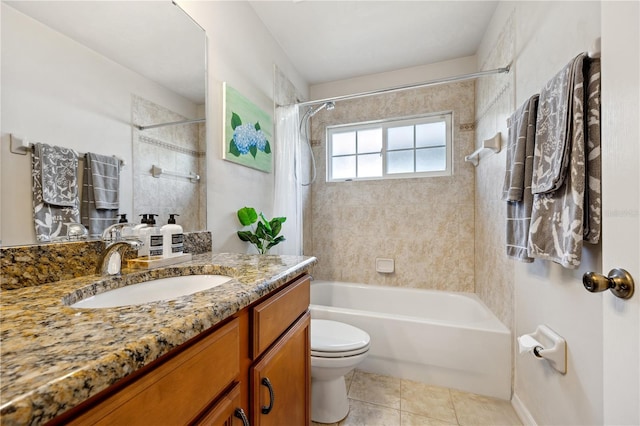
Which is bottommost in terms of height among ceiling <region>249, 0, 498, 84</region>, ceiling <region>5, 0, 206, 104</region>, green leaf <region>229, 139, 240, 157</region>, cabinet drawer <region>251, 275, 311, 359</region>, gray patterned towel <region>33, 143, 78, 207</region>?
cabinet drawer <region>251, 275, 311, 359</region>

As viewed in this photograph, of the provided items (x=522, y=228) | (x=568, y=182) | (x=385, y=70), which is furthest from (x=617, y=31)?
(x=385, y=70)

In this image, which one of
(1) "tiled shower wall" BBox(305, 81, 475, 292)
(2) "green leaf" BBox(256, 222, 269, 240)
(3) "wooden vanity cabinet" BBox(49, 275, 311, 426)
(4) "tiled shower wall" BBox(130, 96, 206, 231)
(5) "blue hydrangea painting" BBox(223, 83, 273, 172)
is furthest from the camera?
(1) "tiled shower wall" BBox(305, 81, 475, 292)

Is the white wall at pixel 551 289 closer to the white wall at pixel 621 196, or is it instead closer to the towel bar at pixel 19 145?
the white wall at pixel 621 196

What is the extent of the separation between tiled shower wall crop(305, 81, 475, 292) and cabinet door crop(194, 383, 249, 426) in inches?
80.1

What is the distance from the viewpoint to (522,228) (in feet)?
3.94

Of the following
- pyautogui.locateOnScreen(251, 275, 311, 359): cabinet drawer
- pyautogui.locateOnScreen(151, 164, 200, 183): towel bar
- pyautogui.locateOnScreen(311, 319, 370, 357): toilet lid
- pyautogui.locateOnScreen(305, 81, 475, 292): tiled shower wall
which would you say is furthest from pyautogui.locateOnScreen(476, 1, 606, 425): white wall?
pyautogui.locateOnScreen(151, 164, 200, 183): towel bar

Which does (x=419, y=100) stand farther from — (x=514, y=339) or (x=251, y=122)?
(x=514, y=339)

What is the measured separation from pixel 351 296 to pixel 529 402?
1392 mm

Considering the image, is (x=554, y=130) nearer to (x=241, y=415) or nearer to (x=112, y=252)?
(x=241, y=415)

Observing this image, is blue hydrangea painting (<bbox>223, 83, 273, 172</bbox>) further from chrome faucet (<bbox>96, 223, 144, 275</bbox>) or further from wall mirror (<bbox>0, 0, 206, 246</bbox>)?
chrome faucet (<bbox>96, 223, 144, 275</bbox>)

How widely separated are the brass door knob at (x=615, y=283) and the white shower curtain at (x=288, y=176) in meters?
1.63

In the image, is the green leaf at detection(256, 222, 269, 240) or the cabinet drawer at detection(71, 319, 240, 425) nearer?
the cabinet drawer at detection(71, 319, 240, 425)

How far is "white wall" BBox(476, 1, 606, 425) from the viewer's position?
895 millimetres

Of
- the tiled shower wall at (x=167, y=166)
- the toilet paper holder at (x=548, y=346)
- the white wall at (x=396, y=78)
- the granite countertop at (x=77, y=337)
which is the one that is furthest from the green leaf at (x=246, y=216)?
the white wall at (x=396, y=78)
